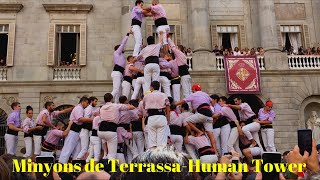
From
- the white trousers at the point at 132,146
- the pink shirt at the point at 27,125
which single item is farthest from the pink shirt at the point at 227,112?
the pink shirt at the point at 27,125

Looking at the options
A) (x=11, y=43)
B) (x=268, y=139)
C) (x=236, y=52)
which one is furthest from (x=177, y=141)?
(x=11, y=43)

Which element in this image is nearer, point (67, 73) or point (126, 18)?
point (67, 73)

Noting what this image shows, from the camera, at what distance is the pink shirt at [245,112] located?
40.0 feet

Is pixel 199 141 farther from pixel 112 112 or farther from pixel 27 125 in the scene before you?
pixel 27 125

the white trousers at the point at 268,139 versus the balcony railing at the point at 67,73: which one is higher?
the balcony railing at the point at 67,73

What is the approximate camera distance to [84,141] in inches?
449

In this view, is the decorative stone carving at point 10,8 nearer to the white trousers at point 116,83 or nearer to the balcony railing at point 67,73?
the balcony railing at point 67,73

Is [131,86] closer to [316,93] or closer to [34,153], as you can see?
[34,153]

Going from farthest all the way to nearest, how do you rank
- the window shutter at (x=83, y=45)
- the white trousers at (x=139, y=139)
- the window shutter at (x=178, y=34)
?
the window shutter at (x=178, y=34), the window shutter at (x=83, y=45), the white trousers at (x=139, y=139)

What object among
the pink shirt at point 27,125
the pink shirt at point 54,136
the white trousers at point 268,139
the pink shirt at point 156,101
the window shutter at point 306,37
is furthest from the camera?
the window shutter at point 306,37

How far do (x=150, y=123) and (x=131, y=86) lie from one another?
324cm

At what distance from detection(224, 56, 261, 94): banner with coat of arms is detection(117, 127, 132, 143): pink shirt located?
12.9 m

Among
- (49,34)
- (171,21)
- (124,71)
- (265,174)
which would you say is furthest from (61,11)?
(265,174)

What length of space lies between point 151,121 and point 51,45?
1587cm
